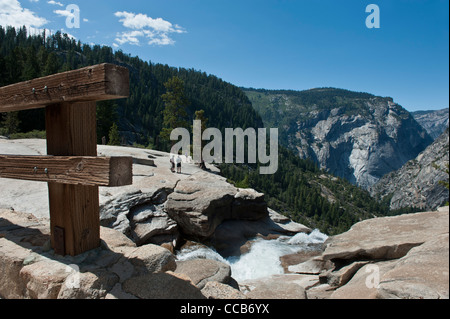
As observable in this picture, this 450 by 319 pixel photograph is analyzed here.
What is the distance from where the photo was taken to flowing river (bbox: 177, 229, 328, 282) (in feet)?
36.7

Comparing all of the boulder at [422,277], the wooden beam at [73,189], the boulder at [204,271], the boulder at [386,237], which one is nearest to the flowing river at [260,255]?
the boulder at [204,271]

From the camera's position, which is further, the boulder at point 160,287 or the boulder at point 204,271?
the boulder at point 204,271

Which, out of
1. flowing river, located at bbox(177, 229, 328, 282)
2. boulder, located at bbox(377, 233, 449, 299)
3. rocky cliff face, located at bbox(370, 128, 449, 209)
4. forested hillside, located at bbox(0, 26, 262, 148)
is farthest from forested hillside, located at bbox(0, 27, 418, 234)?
boulder, located at bbox(377, 233, 449, 299)

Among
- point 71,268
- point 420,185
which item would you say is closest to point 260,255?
point 71,268

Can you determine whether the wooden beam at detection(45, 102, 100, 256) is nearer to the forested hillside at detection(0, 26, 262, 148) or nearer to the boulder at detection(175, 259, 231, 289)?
the boulder at detection(175, 259, 231, 289)

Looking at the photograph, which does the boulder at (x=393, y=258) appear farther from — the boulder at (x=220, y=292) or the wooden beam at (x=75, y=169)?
the wooden beam at (x=75, y=169)

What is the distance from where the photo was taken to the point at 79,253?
3.49m

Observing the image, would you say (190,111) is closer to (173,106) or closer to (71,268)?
(173,106)

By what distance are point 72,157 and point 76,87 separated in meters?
0.72

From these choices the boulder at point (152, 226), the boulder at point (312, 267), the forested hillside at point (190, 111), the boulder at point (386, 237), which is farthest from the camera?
the forested hillside at point (190, 111)

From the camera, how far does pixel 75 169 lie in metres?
2.89

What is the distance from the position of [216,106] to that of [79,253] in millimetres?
155203

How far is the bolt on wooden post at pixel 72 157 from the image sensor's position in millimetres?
2680

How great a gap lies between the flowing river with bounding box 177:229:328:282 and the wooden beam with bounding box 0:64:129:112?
9356mm
